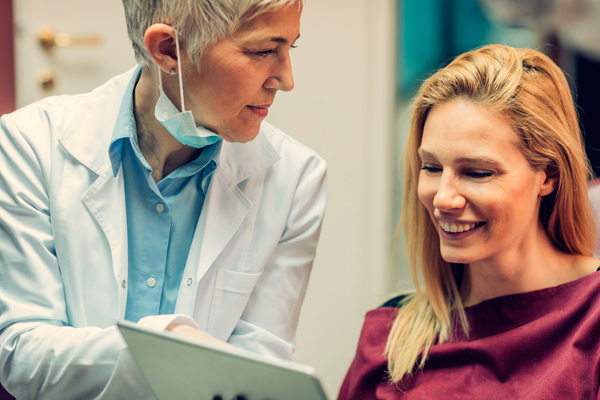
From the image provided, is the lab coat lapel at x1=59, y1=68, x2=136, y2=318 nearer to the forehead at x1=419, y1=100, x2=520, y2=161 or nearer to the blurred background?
the forehead at x1=419, y1=100, x2=520, y2=161

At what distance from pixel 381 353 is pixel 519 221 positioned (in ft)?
1.33

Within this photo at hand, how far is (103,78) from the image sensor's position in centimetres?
216

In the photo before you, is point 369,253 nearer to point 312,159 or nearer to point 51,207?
point 312,159

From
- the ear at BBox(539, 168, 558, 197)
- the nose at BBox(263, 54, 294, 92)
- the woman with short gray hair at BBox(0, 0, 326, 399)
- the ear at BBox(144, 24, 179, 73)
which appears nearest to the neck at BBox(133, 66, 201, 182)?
the woman with short gray hair at BBox(0, 0, 326, 399)

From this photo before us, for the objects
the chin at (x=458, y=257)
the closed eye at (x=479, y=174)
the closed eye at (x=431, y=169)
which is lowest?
the chin at (x=458, y=257)

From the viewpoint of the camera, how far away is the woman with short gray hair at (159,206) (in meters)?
1.16

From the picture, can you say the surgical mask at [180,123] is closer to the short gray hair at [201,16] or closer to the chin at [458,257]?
the short gray hair at [201,16]

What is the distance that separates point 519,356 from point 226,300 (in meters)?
0.57

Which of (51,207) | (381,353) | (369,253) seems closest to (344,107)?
(369,253)

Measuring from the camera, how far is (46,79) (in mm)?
2098

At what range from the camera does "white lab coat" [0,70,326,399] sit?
115 centimetres

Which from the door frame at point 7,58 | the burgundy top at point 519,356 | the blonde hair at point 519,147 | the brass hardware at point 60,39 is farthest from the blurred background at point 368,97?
the burgundy top at point 519,356

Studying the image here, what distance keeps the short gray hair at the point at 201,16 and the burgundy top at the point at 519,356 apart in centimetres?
72

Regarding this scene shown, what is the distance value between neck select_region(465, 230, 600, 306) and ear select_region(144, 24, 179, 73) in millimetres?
720
